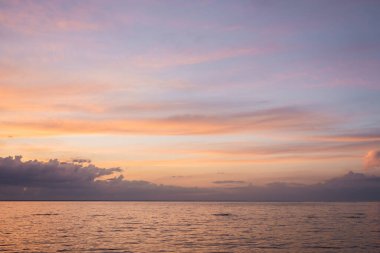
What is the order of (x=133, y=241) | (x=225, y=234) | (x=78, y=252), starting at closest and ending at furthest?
1. (x=78, y=252)
2. (x=133, y=241)
3. (x=225, y=234)

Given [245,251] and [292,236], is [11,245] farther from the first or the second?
[292,236]

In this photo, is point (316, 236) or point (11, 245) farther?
point (316, 236)

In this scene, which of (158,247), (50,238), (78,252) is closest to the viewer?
(78,252)

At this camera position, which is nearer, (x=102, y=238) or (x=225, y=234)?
(x=102, y=238)

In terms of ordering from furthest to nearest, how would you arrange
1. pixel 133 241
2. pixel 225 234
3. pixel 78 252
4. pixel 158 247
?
pixel 225 234 < pixel 133 241 < pixel 158 247 < pixel 78 252

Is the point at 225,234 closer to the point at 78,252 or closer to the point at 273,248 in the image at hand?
the point at 273,248

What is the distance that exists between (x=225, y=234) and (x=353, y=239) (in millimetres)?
23179

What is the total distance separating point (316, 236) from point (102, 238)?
3890cm

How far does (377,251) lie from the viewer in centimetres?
5478

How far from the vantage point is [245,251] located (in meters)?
54.7

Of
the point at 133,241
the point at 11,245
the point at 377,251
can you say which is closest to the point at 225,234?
the point at 133,241

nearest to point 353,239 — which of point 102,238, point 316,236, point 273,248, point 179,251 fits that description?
point 316,236

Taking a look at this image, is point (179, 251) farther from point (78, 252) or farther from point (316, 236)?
point (316, 236)

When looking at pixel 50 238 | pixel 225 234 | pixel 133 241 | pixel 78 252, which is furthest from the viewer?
pixel 225 234
